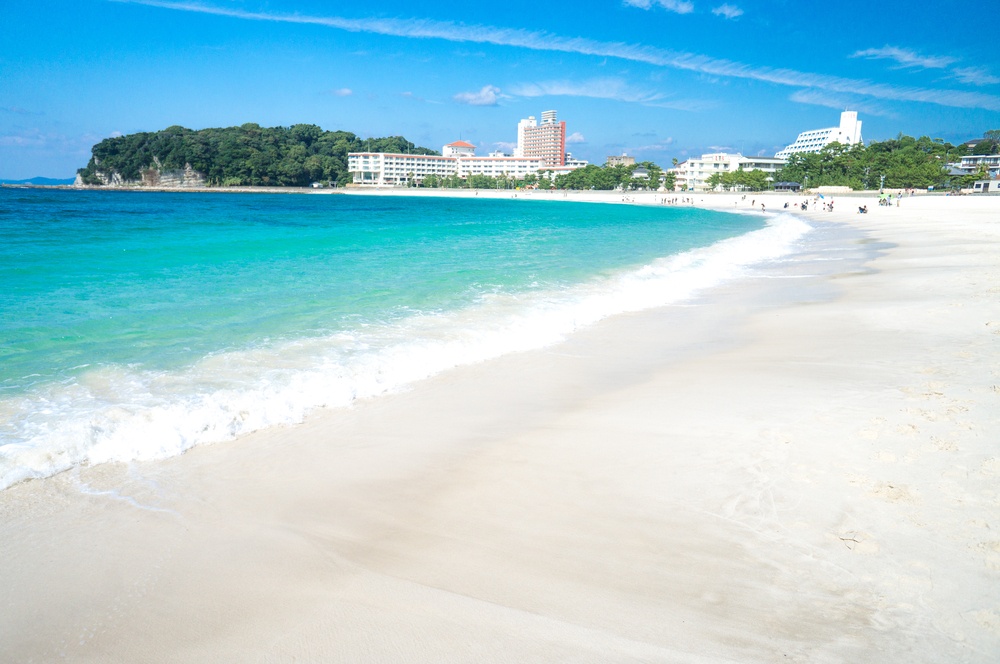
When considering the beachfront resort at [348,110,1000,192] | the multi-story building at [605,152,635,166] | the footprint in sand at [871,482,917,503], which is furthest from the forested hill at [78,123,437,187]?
the footprint in sand at [871,482,917,503]

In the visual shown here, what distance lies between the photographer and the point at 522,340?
8555 mm

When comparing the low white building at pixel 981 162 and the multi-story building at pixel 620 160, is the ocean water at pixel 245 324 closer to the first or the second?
the low white building at pixel 981 162

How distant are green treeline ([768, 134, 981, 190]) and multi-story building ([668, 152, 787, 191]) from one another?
2366 centimetres

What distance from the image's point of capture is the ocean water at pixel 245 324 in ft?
17.3

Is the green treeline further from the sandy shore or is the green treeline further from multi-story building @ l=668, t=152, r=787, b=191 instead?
the sandy shore

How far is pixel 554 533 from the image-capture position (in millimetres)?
3467

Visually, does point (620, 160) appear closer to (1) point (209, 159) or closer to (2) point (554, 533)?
(1) point (209, 159)

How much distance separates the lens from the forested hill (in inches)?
5349

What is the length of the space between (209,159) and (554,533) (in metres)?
157

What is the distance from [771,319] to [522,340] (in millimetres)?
4626

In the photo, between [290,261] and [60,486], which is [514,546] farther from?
[290,261]

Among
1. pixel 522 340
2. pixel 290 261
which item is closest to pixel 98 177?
pixel 290 261

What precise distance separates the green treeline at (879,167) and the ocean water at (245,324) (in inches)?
3112

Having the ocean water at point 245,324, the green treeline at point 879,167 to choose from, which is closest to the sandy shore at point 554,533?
the ocean water at point 245,324
